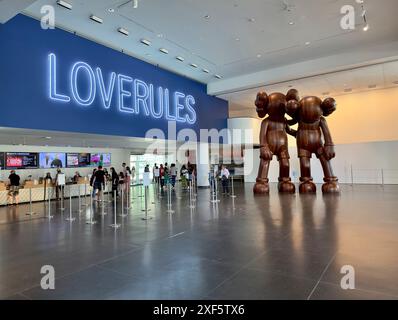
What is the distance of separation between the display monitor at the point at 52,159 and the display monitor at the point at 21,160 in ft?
0.95

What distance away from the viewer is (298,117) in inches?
471

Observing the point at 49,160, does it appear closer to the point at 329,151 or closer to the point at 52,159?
the point at 52,159

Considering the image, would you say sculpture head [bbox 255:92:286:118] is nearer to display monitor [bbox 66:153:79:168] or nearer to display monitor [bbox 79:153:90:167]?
display monitor [bbox 79:153:90:167]

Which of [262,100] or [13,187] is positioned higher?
[262,100]

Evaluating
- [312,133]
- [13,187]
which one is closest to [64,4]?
[13,187]

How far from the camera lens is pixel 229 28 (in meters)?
9.39

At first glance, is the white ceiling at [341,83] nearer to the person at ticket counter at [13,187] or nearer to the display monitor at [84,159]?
the display monitor at [84,159]

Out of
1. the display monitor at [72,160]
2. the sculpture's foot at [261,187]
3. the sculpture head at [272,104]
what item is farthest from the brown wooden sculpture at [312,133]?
the display monitor at [72,160]

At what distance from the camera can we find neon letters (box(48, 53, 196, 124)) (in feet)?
29.3

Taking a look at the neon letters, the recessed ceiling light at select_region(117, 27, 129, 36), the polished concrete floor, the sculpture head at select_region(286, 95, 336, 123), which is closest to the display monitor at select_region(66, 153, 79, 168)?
the neon letters

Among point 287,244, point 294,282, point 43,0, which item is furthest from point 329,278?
point 43,0

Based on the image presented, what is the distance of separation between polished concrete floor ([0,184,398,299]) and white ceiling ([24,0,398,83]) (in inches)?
242

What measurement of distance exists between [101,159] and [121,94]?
6974 millimetres
